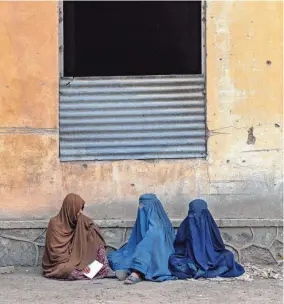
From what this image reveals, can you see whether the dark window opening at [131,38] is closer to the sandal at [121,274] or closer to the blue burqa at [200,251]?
the blue burqa at [200,251]

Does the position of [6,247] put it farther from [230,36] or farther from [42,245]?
[230,36]

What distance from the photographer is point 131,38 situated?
9.58 meters

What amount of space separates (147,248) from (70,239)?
0.74 metres

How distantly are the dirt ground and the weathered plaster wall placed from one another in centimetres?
83

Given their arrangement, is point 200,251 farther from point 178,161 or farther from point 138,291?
point 178,161

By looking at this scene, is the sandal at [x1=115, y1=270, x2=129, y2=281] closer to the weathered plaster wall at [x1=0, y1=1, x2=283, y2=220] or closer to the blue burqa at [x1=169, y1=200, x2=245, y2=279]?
the blue burqa at [x1=169, y1=200, x2=245, y2=279]

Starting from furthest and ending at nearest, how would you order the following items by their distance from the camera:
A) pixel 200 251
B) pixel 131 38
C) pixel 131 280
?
pixel 131 38 → pixel 200 251 → pixel 131 280

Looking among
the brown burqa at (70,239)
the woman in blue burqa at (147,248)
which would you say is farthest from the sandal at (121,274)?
the brown burqa at (70,239)

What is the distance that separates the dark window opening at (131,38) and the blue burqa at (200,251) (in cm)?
289

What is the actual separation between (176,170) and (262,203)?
3.03 ft

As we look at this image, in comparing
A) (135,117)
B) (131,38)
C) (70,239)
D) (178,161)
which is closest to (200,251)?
(178,161)

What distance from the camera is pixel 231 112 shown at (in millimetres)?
6137

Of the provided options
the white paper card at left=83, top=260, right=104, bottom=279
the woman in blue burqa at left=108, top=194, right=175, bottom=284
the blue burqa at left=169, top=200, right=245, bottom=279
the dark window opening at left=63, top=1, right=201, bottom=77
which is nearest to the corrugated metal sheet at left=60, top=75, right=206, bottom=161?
the woman in blue burqa at left=108, top=194, right=175, bottom=284

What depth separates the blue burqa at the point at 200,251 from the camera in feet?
18.3
